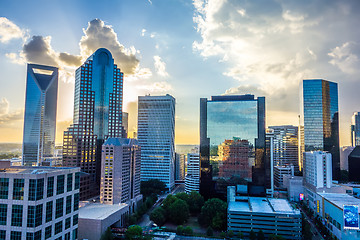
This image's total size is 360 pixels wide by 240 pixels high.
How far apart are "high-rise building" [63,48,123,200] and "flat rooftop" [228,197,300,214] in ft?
199

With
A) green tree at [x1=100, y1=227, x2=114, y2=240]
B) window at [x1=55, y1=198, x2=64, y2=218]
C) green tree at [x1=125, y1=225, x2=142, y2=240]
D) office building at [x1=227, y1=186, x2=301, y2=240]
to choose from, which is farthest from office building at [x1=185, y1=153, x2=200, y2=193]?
window at [x1=55, y1=198, x2=64, y2=218]

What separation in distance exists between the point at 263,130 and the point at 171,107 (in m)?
58.4

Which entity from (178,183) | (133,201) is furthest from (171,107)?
(133,201)

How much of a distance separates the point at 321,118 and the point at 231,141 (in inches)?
2853

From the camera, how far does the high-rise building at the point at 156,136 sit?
449 ft

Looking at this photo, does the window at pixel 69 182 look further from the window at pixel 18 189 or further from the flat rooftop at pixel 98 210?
the flat rooftop at pixel 98 210

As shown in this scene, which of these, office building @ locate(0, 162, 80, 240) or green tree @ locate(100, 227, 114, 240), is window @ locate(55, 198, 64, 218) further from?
green tree @ locate(100, 227, 114, 240)

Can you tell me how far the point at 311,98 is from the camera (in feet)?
467

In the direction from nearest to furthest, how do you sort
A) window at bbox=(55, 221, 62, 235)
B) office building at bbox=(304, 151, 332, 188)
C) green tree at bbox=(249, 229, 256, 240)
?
1. window at bbox=(55, 221, 62, 235)
2. green tree at bbox=(249, 229, 256, 240)
3. office building at bbox=(304, 151, 332, 188)

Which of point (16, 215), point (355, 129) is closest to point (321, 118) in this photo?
point (355, 129)

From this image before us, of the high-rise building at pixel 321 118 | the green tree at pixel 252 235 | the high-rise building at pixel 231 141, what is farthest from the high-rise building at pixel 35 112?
the high-rise building at pixel 321 118

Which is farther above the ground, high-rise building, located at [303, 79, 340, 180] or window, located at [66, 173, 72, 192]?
high-rise building, located at [303, 79, 340, 180]

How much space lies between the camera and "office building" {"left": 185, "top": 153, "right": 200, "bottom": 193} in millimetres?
113625

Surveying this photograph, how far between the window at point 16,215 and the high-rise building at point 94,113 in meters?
64.7
